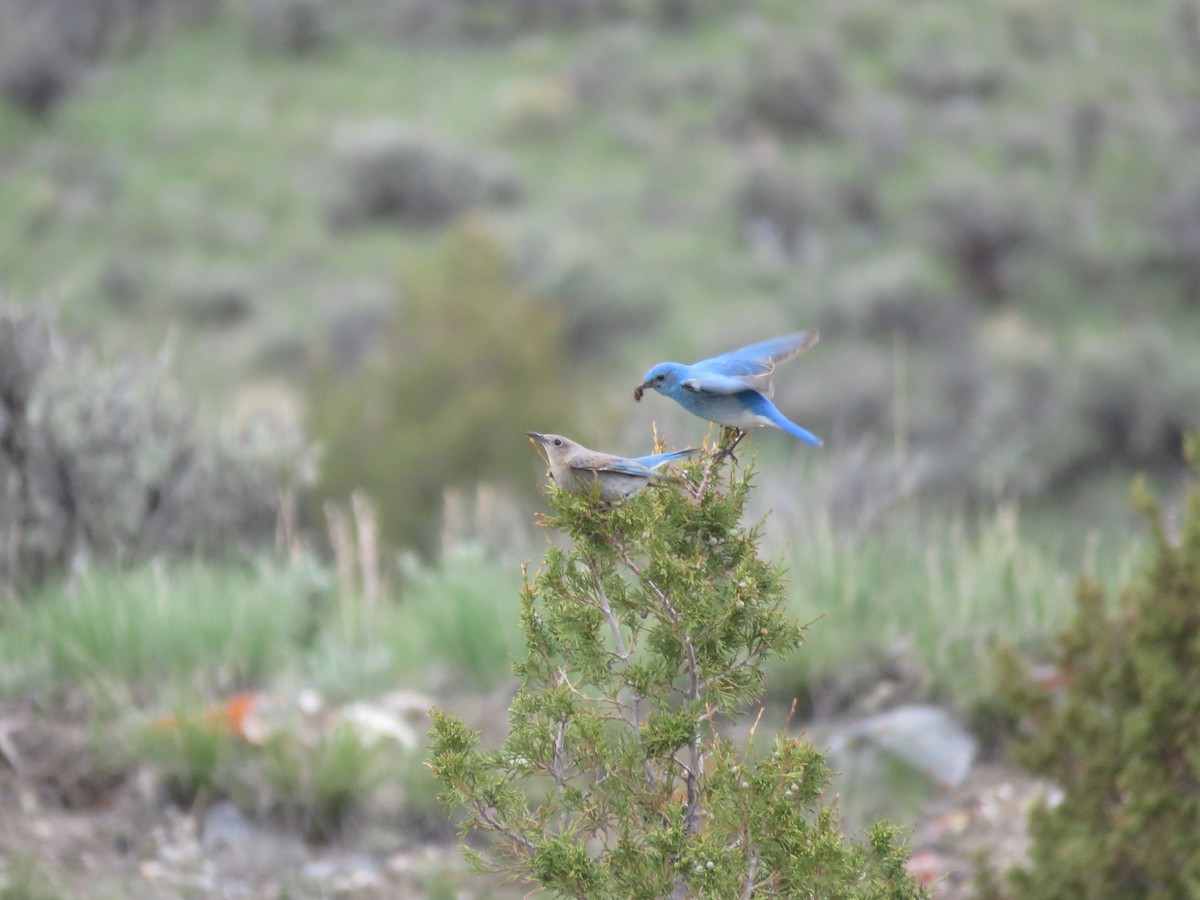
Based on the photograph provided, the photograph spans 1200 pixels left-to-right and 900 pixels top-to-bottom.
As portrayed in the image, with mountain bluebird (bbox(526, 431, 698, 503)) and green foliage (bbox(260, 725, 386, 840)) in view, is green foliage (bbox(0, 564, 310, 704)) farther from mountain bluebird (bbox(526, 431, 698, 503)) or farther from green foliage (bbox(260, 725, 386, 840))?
mountain bluebird (bbox(526, 431, 698, 503))

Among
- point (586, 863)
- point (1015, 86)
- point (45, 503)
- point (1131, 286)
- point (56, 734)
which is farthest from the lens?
point (1015, 86)

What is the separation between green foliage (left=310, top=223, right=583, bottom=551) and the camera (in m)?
13.4

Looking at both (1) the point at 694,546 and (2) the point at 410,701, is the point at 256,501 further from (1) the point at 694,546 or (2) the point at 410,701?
(1) the point at 694,546

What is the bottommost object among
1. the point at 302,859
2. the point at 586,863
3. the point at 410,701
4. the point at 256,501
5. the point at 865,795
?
the point at 586,863

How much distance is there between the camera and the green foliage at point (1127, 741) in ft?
12.9

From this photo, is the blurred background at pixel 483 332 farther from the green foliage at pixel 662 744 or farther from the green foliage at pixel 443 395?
the green foliage at pixel 662 744

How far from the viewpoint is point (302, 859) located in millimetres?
4980

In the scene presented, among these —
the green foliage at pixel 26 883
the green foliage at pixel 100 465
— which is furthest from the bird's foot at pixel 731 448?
the green foliage at pixel 100 465

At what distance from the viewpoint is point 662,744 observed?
2.62m

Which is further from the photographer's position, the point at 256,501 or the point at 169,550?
the point at 256,501

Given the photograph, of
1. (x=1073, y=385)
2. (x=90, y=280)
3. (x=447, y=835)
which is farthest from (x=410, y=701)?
(x=90, y=280)

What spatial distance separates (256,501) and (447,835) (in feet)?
11.8

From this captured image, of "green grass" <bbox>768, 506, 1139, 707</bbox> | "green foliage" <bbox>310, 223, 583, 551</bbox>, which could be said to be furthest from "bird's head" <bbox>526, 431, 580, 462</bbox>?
"green foliage" <bbox>310, 223, 583, 551</bbox>

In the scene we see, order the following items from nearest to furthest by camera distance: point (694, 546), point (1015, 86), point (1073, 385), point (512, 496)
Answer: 1. point (694, 546)
2. point (512, 496)
3. point (1073, 385)
4. point (1015, 86)
